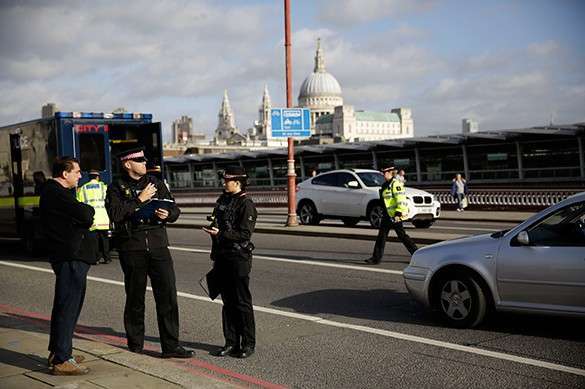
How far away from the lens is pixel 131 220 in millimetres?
6426

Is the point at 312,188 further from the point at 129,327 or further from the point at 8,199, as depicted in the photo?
the point at 129,327

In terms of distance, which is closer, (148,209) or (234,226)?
(148,209)

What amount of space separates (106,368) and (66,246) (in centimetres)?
109

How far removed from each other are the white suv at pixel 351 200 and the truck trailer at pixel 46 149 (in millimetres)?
6464

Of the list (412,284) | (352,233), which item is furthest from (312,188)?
(412,284)

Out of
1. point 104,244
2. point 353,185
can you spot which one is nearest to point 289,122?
point 353,185

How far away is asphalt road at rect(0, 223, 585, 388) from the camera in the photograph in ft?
19.8

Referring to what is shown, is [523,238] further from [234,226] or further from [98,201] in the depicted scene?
[98,201]

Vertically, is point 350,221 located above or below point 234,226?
below

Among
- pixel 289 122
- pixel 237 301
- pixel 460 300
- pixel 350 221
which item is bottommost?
pixel 460 300

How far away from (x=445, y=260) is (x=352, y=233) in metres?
9.58

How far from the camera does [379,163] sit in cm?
3794

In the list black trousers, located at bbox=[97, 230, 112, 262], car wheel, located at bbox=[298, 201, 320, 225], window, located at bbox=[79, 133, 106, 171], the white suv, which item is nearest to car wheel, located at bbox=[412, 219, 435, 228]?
the white suv

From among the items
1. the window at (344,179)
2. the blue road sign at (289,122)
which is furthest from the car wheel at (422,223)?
the blue road sign at (289,122)
